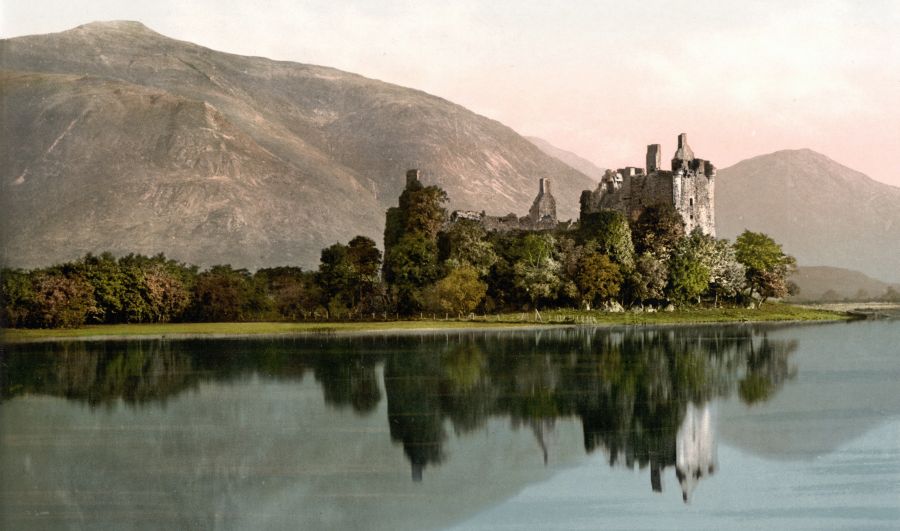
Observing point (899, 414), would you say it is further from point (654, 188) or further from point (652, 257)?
point (654, 188)

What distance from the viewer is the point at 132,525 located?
74.5ft

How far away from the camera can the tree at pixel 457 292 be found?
91250 mm

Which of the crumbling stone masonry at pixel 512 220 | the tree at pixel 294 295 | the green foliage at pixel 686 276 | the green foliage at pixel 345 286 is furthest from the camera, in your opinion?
the crumbling stone masonry at pixel 512 220

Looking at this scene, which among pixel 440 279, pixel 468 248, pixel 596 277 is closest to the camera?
pixel 596 277

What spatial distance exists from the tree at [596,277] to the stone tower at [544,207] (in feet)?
47.9

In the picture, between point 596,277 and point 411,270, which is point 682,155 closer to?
point 596,277

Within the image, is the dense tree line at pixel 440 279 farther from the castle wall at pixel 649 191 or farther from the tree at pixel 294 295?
the castle wall at pixel 649 191

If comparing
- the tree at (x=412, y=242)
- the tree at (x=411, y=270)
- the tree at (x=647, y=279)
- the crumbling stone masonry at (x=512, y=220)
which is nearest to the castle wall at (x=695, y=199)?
the tree at (x=647, y=279)

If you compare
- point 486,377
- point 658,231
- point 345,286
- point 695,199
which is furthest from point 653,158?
point 486,377

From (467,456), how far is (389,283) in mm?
70870

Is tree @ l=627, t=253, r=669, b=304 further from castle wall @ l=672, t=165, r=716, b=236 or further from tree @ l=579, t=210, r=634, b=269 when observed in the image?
castle wall @ l=672, t=165, r=716, b=236

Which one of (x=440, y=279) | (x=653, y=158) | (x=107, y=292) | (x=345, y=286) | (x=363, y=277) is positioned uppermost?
(x=653, y=158)

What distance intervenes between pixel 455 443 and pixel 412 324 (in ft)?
191

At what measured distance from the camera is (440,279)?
95.0 metres
